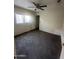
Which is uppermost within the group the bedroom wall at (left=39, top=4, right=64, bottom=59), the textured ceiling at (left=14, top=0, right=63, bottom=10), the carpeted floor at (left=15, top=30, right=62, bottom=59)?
the textured ceiling at (left=14, top=0, right=63, bottom=10)

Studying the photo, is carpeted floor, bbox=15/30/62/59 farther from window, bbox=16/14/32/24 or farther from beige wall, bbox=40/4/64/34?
window, bbox=16/14/32/24

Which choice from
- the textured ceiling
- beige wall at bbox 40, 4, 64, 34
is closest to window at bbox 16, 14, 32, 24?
the textured ceiling

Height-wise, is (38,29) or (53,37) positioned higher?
(38,29)

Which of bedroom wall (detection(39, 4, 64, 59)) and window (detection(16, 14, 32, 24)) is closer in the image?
bedroom wall (detection(39, 4, 64, 59))

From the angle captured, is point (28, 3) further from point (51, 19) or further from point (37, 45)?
point (37, 45)

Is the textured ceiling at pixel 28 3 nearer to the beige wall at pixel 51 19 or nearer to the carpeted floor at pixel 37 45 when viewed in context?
the beige wall at pixel 51 19

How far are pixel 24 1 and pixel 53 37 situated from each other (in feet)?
2.53

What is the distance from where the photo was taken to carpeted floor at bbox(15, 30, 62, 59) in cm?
155

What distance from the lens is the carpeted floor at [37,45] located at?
155 cm

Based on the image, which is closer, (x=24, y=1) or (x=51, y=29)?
(x=51, y=29)

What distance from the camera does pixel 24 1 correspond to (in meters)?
1.66
